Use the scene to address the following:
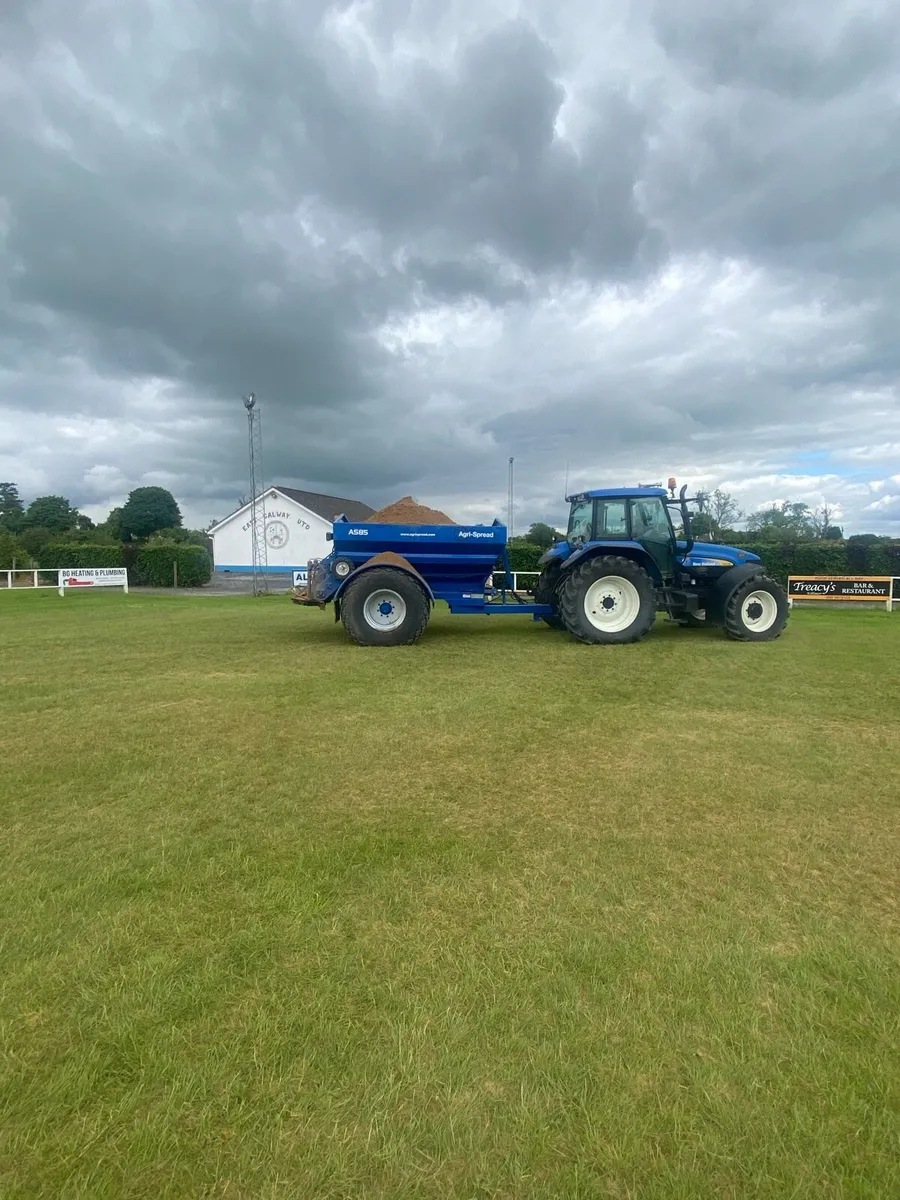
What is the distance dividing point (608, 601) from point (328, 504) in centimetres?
3716

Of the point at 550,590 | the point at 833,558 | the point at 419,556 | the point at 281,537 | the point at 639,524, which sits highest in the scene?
the point at 281,537

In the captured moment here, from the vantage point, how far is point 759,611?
406 inches

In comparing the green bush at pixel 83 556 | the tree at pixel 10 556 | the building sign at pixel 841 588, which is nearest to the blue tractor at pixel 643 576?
the building sign at pixel 841 588

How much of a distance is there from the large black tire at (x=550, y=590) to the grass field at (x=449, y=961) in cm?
551

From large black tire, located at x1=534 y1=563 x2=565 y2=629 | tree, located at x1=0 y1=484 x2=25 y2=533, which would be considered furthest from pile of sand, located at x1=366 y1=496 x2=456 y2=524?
tree, located at x1=0 y1=484 x2=25 y2=533

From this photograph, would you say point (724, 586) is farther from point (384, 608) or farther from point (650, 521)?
point (384, 608)

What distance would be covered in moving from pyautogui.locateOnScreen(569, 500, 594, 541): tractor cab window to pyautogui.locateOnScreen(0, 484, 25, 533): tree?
63.2m

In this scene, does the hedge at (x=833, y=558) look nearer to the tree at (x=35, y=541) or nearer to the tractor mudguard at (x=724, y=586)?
the tractor mudguard at (x=724, y=586)

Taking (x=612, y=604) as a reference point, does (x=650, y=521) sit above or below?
above

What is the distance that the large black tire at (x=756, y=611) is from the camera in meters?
10.1

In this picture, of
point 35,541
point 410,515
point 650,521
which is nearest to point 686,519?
point 650,521

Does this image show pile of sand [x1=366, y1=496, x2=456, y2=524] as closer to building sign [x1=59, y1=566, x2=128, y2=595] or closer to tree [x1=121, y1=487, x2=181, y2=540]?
building sign [x1=59, y1=566, x2=128, y2=595]

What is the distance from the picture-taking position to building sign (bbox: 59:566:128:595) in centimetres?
2227

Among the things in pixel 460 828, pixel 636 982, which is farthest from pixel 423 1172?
pixel 460 828
